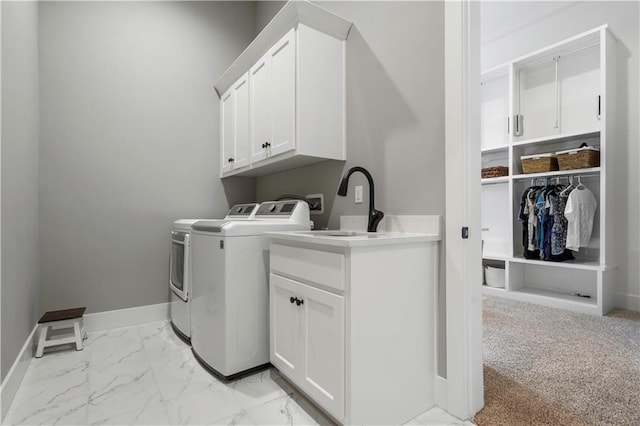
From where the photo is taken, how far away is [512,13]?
11.6 ft

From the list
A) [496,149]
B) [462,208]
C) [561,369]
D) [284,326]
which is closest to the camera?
[462,208]

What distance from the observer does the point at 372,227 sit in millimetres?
1828

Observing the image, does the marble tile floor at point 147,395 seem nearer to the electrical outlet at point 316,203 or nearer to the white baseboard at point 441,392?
the white baseboard at point 441,392

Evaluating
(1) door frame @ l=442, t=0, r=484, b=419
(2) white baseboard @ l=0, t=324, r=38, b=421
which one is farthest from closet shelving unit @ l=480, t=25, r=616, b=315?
(2) white baseboard @ l=0, t=324, r=38, b=421

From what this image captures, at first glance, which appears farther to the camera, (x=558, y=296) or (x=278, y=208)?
(x=558, y=296)

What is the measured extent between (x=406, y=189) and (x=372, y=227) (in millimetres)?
284

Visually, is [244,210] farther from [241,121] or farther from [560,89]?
[560,89]

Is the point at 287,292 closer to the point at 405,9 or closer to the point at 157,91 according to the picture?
the point at 405,9

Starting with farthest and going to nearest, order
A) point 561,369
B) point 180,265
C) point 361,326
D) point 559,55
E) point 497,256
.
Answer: point 497,256 < point 559,55 < point 180,265 < point 561,369 < point 361,326

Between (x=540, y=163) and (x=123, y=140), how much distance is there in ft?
13.2

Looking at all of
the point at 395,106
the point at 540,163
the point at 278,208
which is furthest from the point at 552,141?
the point at 278,208

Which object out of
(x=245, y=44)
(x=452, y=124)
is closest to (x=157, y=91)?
(x=245, y=44)

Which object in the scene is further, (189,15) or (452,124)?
(189,15)

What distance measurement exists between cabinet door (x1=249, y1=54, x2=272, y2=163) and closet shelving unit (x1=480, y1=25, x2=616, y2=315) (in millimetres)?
2789
